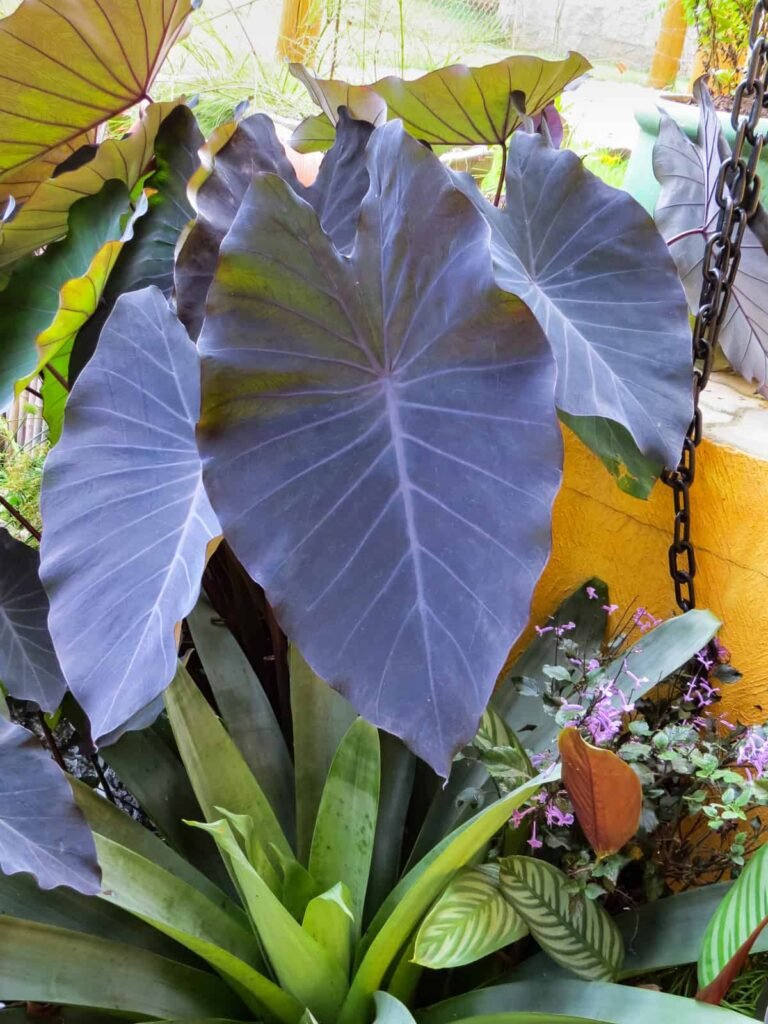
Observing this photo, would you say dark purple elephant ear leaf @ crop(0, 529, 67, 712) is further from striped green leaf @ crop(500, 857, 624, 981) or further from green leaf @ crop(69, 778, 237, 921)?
striped green leaf @ crop(500, 857, 624, 981)

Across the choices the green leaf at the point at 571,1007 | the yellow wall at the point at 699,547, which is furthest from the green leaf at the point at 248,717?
the yellow wall at the point at 699,547

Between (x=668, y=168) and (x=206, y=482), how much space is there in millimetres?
852

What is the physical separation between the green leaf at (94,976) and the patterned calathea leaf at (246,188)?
61cm

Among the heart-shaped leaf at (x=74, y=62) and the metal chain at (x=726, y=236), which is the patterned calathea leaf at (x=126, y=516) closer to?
the heart-shaped leaf at (x=74, y=62)

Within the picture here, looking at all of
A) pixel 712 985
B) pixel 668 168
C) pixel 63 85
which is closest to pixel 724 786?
pixel 712 985

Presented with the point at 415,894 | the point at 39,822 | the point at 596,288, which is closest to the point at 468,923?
the point at 415,894

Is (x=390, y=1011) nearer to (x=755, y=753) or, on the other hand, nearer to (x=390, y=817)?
(x=390, y=817)

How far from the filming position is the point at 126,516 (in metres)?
0.85

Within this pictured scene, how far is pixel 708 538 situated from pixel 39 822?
2.57 ft

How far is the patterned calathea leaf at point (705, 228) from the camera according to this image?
111cm

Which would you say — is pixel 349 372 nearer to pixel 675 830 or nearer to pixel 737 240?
pixel 737 240

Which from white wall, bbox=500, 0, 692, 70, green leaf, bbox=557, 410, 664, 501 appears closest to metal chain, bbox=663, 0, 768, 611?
green leaf, bbox=557, 410, 664, 501

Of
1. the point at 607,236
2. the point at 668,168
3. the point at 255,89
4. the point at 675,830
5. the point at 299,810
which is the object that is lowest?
the point at 299,810

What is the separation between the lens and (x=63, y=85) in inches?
42.6
